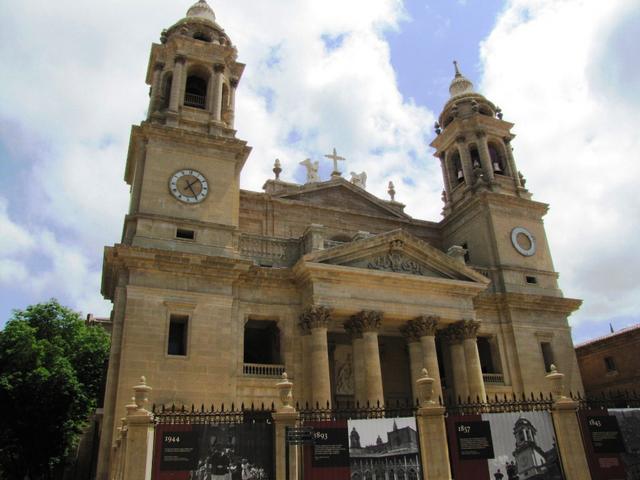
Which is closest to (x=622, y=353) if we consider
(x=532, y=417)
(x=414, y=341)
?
(x=414, y=341)

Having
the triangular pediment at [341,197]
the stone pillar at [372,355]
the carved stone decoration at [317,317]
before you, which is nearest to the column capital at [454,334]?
the stone pillar at [372,355]

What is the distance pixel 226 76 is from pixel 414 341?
1593 cm

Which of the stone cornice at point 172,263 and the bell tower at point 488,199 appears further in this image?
the bell tower at point 488,199

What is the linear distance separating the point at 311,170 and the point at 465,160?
902 centimetres

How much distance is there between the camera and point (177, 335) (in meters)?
22.2

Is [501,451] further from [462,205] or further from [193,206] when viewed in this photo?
[462,205]

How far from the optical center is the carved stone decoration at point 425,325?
23828mm

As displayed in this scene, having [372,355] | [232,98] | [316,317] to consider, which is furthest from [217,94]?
[372,355]

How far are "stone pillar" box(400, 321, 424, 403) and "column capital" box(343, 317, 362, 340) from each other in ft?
7.90

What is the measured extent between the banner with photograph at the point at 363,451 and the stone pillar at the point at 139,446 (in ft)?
11.6

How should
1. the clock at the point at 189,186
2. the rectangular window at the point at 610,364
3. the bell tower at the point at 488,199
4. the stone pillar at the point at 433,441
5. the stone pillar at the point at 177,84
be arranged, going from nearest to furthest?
1. the stone pillar at the point at 433,441
2. the clock at the point at 189,186
3. the stone pillar at the point at 177,84
4. the bell tower at the point at 488,199
5. the rectangular window at the point at 610,364

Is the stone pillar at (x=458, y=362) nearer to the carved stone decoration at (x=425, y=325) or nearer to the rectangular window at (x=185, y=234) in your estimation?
the carved stone decoration at (x=425, y=325)

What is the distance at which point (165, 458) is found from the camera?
12.2 meters

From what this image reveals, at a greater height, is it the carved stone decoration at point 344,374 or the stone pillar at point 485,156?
the stone pillar at point 485,156
